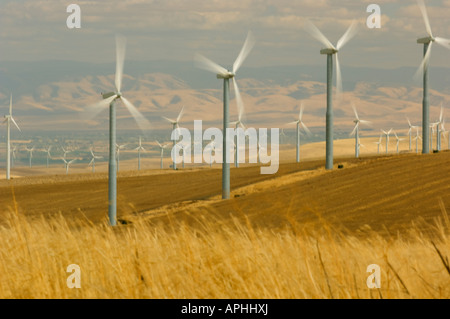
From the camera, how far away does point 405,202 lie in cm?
3956

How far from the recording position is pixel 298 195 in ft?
155

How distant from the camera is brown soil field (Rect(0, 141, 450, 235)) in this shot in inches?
1421

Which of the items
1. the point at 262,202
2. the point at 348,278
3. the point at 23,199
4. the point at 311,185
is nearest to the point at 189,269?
the point at 348,278

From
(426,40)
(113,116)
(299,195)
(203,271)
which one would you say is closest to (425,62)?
(426,40)

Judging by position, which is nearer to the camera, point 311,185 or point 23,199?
point 311,185

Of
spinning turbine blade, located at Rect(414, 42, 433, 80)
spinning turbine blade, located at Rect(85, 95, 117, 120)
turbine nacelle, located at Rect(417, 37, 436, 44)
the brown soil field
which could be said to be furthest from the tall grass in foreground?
turbine nacelle, located at Rect(417, 37, 436, 44)

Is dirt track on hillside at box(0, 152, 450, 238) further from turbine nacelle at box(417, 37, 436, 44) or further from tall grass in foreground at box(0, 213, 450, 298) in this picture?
tall grass in foreground at box(0, 213, 450, 298)

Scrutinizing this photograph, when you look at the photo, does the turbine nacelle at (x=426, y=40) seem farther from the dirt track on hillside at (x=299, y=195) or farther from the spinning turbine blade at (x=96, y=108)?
the spinning turbine blade at (x=96, y=108)

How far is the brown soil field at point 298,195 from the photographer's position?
36.1 metres

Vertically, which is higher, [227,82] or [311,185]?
[227,82]
